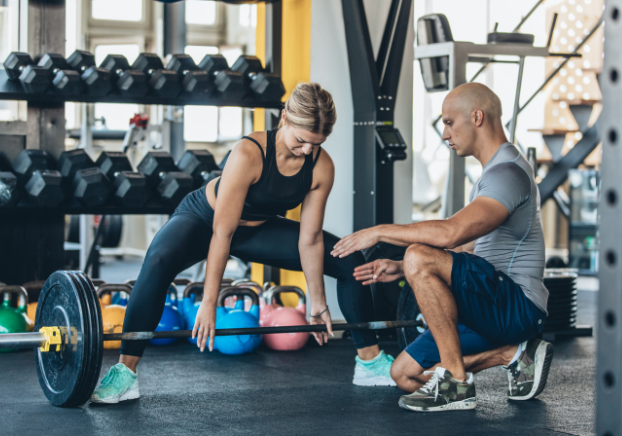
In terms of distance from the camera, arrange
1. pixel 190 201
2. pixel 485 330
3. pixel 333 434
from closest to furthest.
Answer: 1. pixel 333 434
2. pixel 485 330
3. pixel 190 201

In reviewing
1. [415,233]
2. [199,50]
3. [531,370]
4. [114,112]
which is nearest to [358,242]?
[415,233]

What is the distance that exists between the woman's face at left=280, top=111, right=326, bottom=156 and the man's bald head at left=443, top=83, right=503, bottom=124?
1.52 feet

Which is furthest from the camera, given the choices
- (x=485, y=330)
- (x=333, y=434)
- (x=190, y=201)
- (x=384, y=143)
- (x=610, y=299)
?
(x=384, y=143)

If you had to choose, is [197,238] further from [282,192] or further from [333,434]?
[333,434]

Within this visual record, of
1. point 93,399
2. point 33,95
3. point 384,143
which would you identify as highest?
point 33,95

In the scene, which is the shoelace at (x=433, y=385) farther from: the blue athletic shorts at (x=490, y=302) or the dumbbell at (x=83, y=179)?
the dumbbell at (x=83, y=179)

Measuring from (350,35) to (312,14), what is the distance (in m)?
0.25

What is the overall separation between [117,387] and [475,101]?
1.48 metres

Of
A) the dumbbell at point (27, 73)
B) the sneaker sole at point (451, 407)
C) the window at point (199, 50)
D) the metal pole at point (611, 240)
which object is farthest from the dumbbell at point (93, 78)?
the window at point (199, 50)

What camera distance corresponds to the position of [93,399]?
7.07ft

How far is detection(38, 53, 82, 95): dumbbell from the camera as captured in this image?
333cm

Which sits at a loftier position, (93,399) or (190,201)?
(190,201)

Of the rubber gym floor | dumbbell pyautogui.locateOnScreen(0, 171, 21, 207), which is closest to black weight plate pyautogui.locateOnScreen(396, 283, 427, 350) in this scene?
the rubber gym floor

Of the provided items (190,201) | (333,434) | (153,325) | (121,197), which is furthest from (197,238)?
(121,197)
